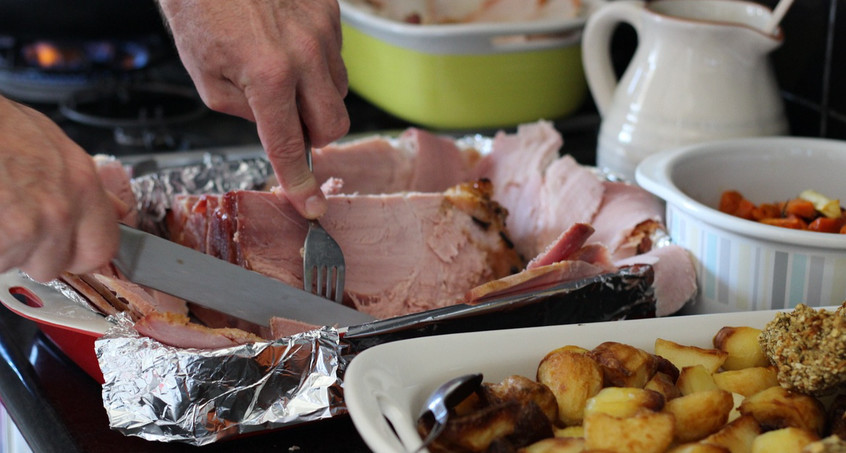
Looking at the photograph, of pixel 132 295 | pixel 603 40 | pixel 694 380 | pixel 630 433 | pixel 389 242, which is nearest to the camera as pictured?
pixel 630 433

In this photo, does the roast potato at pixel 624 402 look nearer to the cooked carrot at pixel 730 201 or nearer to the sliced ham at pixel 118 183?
the cooked carrot at pixel 730 201

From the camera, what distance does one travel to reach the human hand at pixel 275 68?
1.01 meters

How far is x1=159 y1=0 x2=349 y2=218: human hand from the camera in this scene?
1010mm

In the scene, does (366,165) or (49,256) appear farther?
(366,165)

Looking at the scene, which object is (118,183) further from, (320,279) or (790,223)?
(790,223)

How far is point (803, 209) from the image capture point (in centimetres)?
112

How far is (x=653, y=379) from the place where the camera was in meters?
0.78

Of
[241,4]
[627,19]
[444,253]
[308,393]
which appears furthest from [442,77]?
[308,393]

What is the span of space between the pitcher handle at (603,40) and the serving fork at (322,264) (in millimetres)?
606

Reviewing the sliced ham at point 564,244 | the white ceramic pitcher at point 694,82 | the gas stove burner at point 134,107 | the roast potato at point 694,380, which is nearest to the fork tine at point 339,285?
the sliced ham at point 564,244

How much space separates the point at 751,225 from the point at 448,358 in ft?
1.43

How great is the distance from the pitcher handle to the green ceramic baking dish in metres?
0.17

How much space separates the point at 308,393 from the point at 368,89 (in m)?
1.16

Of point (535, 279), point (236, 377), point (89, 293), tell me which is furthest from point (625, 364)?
point (89, 293)
